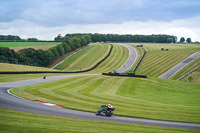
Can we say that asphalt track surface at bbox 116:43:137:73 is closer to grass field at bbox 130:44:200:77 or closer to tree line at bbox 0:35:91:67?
grass field at bbox 130:44:200:77

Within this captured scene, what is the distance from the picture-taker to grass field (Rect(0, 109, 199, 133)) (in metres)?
17.3

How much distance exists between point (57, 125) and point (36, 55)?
96.1 meters

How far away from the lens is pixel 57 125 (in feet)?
62.0

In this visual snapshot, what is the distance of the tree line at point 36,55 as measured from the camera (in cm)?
9556

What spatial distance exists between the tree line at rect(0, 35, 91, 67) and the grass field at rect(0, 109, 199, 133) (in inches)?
3021

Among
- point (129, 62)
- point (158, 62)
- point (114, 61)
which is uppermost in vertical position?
point (158, 62)

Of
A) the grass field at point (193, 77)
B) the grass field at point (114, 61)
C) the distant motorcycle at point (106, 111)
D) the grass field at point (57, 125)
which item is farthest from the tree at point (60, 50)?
the grass field at point (57, 125)

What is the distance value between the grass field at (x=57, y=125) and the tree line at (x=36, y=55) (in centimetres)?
7673

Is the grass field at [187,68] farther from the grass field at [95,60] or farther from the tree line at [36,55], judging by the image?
the tree line at [36,55]

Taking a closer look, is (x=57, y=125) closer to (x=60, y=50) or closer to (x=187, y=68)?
(x=187, y=68)

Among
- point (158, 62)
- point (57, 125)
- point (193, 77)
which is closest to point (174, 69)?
point (158, 62)

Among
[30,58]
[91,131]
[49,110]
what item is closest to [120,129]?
[91,131]

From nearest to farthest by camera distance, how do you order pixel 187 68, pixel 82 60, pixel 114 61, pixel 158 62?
pixel 187 68 → pixel 158 62 → pixel 114 61 → pixel 82 60

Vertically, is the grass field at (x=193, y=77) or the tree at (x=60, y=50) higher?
the tree at (x=60, y=50)
